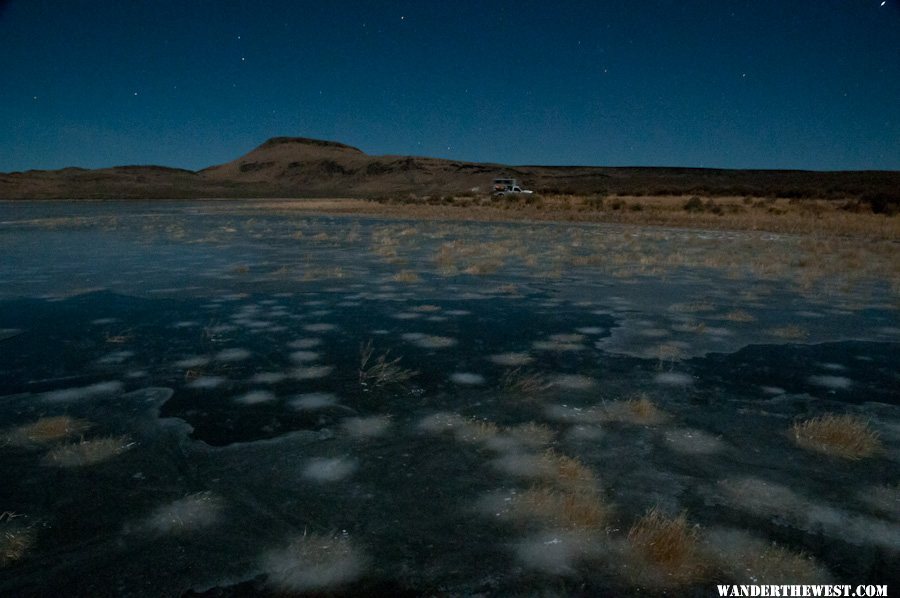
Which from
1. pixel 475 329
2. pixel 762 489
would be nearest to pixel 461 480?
pixel 762 489

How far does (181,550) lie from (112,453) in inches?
43.1

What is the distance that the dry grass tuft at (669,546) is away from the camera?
2174 millimetres

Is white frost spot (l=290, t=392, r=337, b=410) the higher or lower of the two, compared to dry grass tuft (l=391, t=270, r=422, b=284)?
Answer: lower

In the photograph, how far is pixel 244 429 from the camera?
3.41 metres

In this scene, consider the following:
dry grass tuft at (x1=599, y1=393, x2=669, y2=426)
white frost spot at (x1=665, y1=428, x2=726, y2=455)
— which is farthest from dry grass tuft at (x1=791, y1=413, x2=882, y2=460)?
dry grass tuft at (x1=599, y1=393, x2=669, y2=426)

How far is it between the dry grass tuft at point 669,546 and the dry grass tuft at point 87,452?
103 inches

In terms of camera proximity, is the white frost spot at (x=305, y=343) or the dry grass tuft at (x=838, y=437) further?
the white frost spot at (x=305, y=343)

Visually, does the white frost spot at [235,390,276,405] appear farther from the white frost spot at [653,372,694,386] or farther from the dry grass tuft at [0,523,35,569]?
the white frost spot at [653,372,694,386]

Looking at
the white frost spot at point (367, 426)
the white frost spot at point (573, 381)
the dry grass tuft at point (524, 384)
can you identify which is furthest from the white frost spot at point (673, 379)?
the white frost spot at point (367, 426)

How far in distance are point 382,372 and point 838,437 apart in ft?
9.42

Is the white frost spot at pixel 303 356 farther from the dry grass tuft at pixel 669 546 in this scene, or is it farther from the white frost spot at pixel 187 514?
the dry grass tuft at pixel 669 546

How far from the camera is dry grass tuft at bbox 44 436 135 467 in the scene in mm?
2988

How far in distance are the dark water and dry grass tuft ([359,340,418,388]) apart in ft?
0.21

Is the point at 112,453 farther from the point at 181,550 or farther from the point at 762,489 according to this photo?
the point at 762,489
